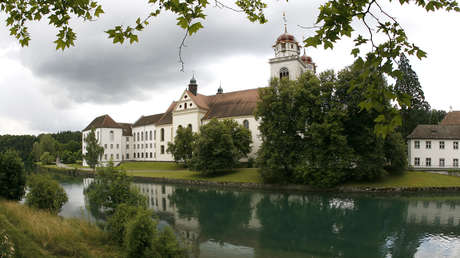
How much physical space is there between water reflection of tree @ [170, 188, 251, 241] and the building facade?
2569cm

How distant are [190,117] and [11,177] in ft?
128

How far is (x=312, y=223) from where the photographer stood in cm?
1744

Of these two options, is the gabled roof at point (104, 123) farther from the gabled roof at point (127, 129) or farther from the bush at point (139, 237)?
the bush at point (139, 237)

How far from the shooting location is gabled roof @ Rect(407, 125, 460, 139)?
38.1m

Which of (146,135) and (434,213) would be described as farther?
(146,135)

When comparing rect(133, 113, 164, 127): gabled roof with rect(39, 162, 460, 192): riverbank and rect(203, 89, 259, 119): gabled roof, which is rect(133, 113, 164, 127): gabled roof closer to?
rect(203, 89, 259, 119): gabled roof

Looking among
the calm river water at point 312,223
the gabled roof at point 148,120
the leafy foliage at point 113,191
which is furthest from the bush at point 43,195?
the gabled roof at point 148,120

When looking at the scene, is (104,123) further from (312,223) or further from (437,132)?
(437,132)

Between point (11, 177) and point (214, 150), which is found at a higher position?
point (214, 150)

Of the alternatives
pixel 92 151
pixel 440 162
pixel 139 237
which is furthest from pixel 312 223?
pixel 92 151

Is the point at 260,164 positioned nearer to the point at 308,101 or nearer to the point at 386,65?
the point at 308,101

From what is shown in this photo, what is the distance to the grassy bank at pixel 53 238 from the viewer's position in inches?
347

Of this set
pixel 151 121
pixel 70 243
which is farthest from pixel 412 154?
pixel 151 121

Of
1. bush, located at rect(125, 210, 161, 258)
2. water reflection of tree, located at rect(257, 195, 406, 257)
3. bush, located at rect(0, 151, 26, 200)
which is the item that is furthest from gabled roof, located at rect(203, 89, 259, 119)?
bush, located at rect(125, 210, 161, 258)
